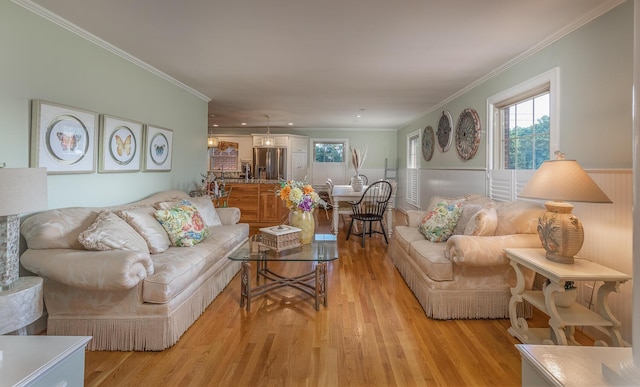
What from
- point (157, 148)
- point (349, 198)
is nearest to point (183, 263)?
point (157, 148)

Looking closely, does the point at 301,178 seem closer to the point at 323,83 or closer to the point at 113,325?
the point at 323,83

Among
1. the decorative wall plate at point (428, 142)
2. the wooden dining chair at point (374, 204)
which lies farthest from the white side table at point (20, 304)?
the decorative wall plate at point (428, 142)

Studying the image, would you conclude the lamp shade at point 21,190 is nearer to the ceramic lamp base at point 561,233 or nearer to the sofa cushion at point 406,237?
the sofa cushion at point 406,237

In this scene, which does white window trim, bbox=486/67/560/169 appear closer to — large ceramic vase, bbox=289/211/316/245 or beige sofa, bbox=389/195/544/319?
beige sofa, bbox=389/195/544/319

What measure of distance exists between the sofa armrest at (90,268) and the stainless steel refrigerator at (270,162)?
6.54 m

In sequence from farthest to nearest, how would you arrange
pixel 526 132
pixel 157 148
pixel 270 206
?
pixel 270 206
pixel 157 148
pixel 526 132

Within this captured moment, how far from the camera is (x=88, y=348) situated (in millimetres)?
2049

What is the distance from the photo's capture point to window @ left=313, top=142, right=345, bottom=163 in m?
9.05

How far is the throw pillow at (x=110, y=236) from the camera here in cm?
212

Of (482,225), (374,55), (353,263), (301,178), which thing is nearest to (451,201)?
(482,225)

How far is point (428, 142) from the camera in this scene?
20.1 ft

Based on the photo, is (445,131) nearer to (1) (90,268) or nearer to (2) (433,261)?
(2) (433,261)

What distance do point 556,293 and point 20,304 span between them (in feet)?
10.2

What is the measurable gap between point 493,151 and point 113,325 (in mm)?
3976
